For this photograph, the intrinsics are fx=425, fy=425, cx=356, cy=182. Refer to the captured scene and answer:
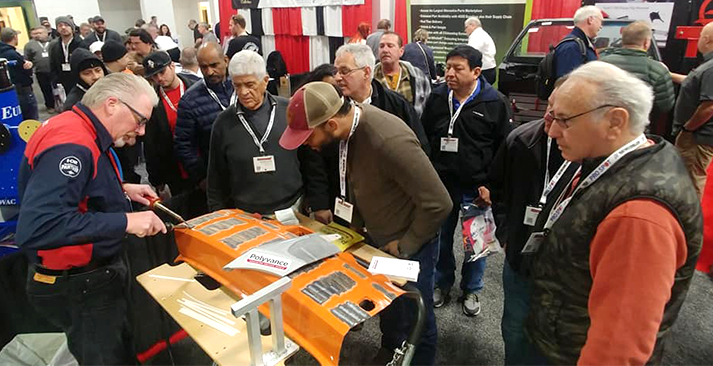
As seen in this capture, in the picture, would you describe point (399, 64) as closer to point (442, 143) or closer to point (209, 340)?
point (442, 143)

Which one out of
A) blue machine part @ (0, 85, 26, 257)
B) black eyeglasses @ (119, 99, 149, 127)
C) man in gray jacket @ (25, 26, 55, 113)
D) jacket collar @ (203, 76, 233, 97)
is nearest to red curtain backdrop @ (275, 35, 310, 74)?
man in gray jacket @ (25, 26, 55, 113)

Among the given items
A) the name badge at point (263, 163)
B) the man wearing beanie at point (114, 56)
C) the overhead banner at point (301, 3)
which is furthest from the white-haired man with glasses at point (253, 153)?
the overhead banner at point (301, 3)

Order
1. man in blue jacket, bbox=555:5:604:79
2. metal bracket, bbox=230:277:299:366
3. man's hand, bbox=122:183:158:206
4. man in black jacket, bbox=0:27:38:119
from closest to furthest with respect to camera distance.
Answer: metal bracket, bbox=230:277:299:366 < man's hand, bbox=122:183:158:206 < man in blue jacket, bbox=555:5:604:79 < man in black jacket, bbox=0:27:38:119

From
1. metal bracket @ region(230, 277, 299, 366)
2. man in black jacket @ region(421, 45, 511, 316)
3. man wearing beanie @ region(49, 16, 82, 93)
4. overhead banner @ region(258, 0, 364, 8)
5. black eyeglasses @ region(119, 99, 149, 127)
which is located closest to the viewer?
metal bracket @ region(230, 277, 299, 366)

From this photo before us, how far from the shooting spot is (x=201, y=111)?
2811mm

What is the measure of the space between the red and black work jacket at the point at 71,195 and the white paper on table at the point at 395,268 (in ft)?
3.11

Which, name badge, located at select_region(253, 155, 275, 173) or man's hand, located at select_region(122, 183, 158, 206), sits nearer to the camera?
man's hand, located at select_region(122, 183, 158, 206)

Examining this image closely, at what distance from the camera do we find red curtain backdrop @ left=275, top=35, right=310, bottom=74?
958 cm

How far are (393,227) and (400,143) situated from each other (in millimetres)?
427

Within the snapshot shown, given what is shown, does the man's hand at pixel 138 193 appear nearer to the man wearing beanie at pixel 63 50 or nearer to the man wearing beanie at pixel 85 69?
the man wearing beanie at pixel 85 69

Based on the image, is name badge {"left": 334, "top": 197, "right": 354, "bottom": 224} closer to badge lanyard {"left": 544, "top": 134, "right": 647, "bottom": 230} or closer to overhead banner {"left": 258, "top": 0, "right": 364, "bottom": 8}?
badge lanyard {"left": 544, "top": 134, "right": 647, "bottom": 230}

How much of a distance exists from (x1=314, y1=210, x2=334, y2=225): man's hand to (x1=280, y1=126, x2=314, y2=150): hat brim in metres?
0.69

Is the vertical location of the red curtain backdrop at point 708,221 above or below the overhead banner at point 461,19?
below

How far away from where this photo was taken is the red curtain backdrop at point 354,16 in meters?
7.87
